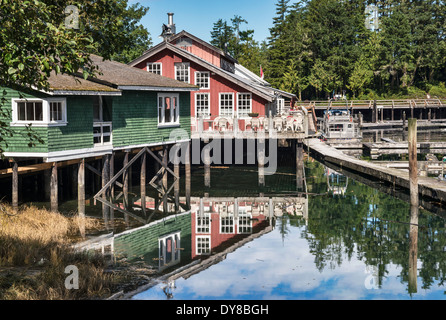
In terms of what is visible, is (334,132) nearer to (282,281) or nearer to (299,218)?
(299,218)

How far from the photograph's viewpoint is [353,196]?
31.5 m

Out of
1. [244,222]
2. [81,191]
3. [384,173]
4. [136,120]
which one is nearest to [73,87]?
[81,191]

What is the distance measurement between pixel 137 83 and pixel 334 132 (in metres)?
32.5

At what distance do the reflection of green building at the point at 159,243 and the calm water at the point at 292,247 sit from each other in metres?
0.04

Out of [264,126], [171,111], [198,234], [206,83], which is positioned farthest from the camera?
[206,83]

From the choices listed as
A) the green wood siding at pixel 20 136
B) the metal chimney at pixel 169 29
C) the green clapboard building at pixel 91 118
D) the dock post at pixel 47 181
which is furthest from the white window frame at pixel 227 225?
the metal chimney at pixel 169 29

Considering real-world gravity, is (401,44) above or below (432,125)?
above

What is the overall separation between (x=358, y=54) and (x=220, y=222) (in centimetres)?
7673

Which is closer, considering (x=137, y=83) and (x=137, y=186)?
(x=137, y=83)

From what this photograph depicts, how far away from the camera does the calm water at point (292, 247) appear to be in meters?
16.1

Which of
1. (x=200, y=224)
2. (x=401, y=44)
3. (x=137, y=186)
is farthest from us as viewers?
(x=401, y=44)

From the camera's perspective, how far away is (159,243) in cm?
2152

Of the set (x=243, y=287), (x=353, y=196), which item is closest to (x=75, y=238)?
(x=243, y=287)

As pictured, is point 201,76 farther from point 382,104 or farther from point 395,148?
point 382,104
